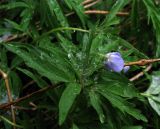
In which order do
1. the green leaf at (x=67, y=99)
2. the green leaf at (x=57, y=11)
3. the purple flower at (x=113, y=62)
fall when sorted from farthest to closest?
1. the green leaf at (x=57, y=11)
2. the purple flower at (x=113, y=62)
3. the green leaf at (x=67, y=99)

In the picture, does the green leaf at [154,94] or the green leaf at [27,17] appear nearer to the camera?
the green leaf at [154,94]

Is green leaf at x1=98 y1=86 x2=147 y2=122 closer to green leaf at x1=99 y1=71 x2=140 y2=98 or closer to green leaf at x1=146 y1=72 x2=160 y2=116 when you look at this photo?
green leaf at x1=99 y1=71 x2=140 y2=98

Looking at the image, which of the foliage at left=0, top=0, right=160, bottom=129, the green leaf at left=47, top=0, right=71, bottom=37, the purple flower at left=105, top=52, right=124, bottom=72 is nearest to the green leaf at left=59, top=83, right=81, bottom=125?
the foliage at left=0, top=0, right=160, bottom=129

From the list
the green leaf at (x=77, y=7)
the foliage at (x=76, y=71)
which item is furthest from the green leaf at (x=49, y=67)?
the green leaf at (x=77, y=7)

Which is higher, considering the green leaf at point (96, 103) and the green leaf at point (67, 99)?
the green leaf at point (67, 99)

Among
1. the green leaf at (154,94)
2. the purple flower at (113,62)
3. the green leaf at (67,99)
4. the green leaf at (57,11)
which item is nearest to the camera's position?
the green leaf at (67,99)

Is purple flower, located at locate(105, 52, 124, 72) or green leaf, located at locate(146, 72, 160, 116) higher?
purple flower, located at locate(105, 52, 124, 72)

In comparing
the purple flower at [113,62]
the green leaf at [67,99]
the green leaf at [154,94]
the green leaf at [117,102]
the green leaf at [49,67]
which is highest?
the green leaf at [49,67]

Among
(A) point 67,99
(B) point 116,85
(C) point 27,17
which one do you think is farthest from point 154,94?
(C) point 27,17

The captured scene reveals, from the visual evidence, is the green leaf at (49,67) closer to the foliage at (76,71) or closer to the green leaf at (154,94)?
the foliage at (76,71)
